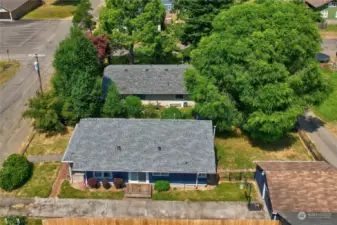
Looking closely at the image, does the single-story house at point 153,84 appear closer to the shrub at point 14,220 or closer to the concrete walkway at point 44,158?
the concrete walkway at point 44,158

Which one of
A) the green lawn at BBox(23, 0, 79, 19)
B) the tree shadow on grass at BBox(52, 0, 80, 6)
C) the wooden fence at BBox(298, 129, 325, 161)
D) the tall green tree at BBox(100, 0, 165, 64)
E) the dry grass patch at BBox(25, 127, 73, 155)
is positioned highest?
the tall green tree at BBox(100, 0, 165, 64)

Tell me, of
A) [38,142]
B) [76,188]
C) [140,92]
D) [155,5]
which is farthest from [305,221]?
[155,5]

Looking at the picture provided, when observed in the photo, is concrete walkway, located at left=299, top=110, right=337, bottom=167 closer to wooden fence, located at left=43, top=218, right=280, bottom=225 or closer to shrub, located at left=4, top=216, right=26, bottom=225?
wooden fence, located at left=43, top=218, right=280, bottom=225

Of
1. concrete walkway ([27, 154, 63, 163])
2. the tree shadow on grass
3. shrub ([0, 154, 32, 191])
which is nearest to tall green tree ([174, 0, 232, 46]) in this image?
concrete walkway ([27, 154, 63, 163])

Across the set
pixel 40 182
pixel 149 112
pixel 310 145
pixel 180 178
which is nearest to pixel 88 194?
pixel 40 182

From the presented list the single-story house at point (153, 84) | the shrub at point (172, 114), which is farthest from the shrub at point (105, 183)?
the single-story house at point (153, 84)

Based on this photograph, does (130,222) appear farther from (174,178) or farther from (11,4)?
(11,4)

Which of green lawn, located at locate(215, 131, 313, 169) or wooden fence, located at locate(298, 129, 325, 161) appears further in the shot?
green lawn, located at locate(215, 131, 313, 169)
